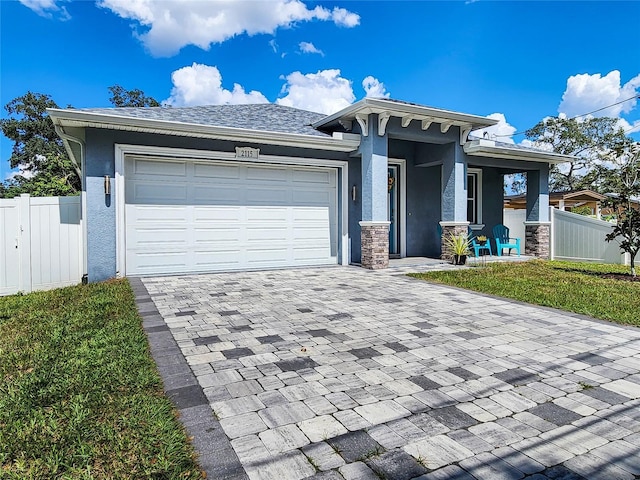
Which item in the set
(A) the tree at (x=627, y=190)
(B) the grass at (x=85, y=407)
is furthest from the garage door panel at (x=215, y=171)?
(A) the tree at (x=627, y=190)

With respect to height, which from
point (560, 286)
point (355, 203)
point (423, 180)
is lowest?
point (560, 286)

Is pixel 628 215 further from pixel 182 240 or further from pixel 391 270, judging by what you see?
pixel 182 240

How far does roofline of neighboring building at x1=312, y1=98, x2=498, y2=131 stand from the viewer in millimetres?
8445

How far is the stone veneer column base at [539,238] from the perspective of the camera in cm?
1191

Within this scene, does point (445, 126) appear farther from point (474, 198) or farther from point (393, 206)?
point (474, 198)

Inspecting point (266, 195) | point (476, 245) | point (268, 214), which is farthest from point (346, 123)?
point (476, 245)

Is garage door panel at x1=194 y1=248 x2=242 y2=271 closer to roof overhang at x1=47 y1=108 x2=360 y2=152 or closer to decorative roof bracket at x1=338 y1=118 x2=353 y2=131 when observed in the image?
roof overhang at x1=47 y1=108 x2=360 y2=152

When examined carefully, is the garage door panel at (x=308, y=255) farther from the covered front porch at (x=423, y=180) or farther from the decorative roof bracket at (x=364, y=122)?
the decorative roof bracket at (x=364, y=122)

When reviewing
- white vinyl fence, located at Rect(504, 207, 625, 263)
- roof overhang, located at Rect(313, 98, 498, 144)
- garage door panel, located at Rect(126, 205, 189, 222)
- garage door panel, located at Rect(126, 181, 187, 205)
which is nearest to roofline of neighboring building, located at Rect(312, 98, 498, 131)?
roof overhang, located at Rect(313, 98, 498, 144)

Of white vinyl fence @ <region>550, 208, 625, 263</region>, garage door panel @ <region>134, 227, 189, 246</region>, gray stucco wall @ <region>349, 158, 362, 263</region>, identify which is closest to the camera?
garage door panel @ <region>134, 227, 189, 246</region>

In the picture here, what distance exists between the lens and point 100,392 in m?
2.62

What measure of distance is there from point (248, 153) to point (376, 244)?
349cm

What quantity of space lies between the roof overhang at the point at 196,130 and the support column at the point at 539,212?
20.5ft

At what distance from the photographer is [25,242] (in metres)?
7.02
